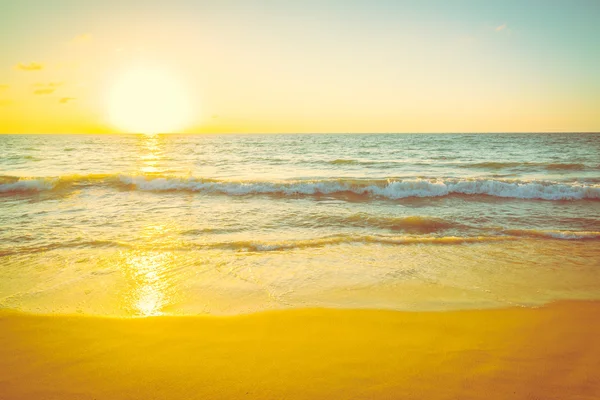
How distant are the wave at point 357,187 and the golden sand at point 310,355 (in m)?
11.3

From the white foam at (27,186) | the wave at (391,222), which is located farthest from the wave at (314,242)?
the white foam at (27,186)

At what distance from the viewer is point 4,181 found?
57.4 ft

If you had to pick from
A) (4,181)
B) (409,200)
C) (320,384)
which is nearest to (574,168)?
(409,200)

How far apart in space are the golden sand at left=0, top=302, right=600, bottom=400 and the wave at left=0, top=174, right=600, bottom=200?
1130cm

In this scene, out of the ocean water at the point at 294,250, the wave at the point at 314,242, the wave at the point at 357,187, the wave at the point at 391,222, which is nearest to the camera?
the ocean water at the point at 294,250

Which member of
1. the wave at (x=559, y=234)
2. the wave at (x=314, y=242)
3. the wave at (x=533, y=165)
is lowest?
the wave at (x=314, y=242)

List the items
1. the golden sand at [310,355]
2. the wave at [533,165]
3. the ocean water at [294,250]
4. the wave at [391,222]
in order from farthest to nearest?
1. the wave at [533,165]
2. the wave at [391,222]
3. the ocean water at [294,250]
4. the golden sand at [310,355]

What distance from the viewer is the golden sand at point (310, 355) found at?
3.06m

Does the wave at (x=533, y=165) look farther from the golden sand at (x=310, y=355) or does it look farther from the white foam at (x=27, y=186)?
the white foam at (x=27, y=186)

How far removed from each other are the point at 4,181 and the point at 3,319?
56.1 ft

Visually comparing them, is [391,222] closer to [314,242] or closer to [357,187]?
[314,242]

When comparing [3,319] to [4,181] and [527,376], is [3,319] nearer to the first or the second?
[527,376]

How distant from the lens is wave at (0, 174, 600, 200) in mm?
15094

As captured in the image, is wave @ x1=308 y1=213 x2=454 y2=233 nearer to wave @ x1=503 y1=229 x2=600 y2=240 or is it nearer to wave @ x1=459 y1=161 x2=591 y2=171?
wave @ x1=503 y1=229 x2=600 y2=240
